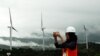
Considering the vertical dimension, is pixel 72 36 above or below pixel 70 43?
above

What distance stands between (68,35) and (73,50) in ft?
1.56

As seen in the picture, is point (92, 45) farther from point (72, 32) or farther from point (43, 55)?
point (72, 32)

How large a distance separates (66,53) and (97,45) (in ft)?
566

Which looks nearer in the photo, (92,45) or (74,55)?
(74,55)

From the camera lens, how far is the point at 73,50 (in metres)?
13.4

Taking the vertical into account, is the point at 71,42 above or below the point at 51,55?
above

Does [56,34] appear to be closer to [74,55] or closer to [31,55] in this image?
[74,55]

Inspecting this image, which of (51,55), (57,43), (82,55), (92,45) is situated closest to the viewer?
(57,43)

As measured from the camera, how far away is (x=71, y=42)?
43.7 feet

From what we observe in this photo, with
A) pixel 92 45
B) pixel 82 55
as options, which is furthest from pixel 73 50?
pixel 92 45

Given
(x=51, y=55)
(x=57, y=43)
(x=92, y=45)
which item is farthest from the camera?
(x=92, y=45)

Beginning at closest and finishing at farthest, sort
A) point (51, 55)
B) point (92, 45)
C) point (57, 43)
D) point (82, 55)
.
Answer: point (57, 43)
point (82, 55)
point (51, 55)
point (92, 45)

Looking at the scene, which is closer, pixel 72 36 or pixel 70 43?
pixel 70 43

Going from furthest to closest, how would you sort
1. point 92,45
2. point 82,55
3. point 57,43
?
1. point 92,45
2. point 82,55
3. point 57,43
